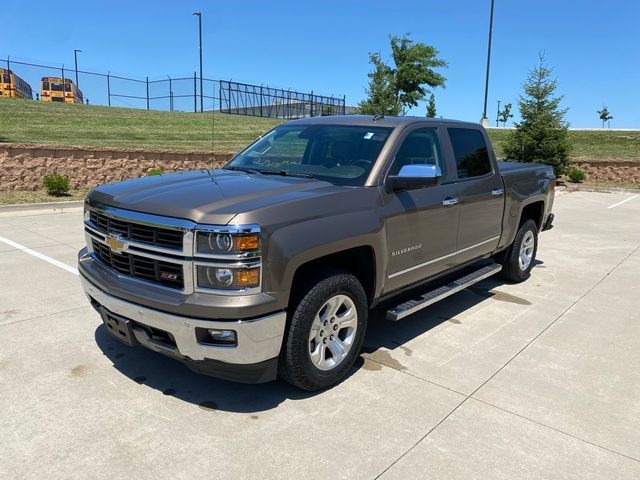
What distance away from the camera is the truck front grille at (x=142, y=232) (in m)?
3.15

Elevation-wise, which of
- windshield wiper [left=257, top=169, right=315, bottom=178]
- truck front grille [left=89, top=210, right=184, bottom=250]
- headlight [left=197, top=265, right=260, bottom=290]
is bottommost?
headlight [left=197, top=265, right=260, bottom=290]

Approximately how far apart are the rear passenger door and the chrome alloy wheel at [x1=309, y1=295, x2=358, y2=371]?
166 cm

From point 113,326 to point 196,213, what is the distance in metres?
1.08

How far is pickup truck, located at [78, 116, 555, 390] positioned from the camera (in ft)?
10.1

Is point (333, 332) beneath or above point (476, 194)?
beneath

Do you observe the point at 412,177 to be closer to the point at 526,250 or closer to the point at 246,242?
the point at 246,242

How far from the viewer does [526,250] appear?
6738 millimetres

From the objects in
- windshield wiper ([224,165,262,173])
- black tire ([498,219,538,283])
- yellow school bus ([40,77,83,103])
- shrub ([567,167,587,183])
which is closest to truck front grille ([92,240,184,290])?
windshield wiper ([224,165,262,173])

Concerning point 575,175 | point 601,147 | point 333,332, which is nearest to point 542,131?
point 575,175

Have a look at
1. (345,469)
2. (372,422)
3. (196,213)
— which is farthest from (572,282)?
(196,213)

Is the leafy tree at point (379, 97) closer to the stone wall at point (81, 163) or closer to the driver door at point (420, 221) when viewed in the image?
the stone wall at point (81, 163)

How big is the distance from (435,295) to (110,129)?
67.1 feet

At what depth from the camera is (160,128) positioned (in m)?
24.9

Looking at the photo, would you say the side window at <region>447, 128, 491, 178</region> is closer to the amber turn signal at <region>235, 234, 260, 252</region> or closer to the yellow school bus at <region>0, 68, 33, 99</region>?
the amber turn signal at <region>235, 234, 260, 252</region>
